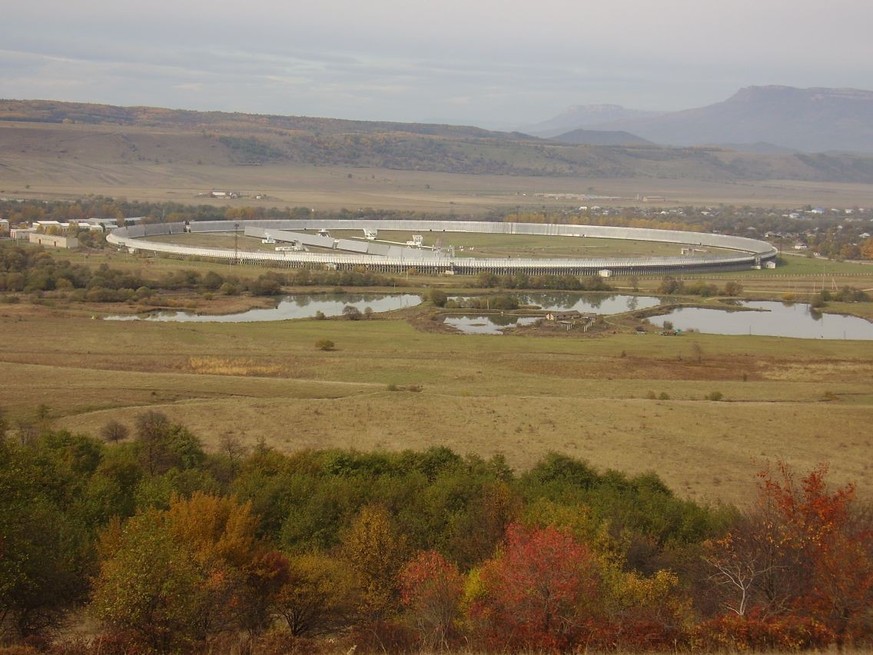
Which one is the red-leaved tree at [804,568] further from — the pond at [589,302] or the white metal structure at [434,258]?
Answer: the white metal structure at [434,258]

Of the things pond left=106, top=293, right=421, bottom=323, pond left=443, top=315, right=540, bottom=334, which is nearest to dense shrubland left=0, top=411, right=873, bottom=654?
pond left=443, top=315, right=540, bottom=334

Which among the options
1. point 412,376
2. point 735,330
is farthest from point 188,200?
point 412,376

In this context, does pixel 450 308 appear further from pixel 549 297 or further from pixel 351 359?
pixel 351 359

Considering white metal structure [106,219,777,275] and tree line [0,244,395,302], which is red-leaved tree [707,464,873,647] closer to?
tree line [0,244,395,302]

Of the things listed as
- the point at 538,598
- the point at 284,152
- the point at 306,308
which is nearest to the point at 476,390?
the point at 538,598

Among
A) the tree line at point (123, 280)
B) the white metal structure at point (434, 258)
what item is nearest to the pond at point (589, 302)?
the white metal structure at point (434, 258)

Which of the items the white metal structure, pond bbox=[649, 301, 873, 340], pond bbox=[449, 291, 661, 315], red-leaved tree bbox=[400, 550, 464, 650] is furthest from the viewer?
the white metal structure
